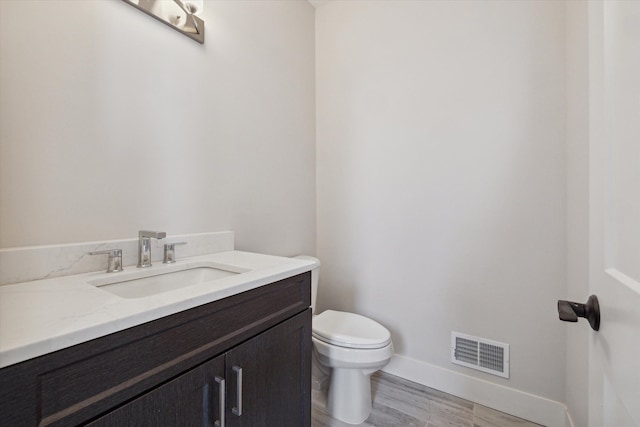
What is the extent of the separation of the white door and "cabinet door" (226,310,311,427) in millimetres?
769

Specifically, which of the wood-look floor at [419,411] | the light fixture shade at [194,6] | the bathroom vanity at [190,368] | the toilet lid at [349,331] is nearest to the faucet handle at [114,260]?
the bathroom vanity at [190,368]

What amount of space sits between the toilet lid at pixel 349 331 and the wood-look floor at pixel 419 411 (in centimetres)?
44

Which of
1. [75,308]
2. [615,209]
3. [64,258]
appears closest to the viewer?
[615,209]

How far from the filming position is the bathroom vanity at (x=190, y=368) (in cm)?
46

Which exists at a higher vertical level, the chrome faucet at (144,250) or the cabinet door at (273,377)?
the chrome faucet at (144,250)

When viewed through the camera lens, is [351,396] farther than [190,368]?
Yes

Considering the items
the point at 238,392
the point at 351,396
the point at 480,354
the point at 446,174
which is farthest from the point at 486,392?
the point at 238,392

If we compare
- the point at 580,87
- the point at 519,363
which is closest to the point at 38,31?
the point at 580,87

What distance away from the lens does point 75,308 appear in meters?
0.58

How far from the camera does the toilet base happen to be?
1.39 m

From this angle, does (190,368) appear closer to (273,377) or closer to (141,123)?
(273,377)

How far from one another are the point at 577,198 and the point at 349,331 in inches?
47.8

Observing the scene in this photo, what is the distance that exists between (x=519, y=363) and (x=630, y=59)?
5.12 feet

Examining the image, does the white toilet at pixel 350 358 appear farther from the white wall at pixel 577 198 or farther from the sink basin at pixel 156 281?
the white wall at pixel 577 198
